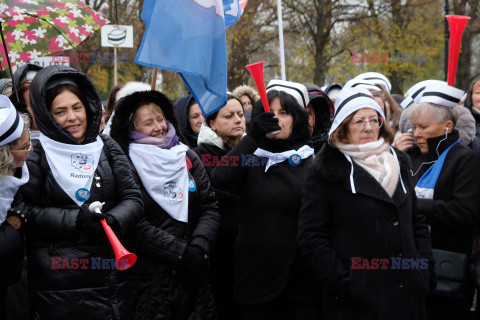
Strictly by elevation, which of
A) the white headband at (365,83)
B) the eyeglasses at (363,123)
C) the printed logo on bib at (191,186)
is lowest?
the printed logo on bib at (191,186)

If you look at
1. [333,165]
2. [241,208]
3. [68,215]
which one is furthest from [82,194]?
[333,165]

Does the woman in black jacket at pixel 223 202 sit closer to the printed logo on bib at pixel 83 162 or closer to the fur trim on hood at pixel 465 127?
the printed logo on bib at pixel 83 162

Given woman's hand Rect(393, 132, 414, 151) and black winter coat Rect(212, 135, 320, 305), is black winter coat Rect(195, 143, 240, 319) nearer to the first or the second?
black winter coat Rect(212, 135, 320, 305)

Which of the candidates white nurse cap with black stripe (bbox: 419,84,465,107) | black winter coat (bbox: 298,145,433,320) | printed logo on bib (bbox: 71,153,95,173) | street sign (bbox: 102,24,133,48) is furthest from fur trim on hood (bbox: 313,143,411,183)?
street sign (bbox: 102,24,133,48)

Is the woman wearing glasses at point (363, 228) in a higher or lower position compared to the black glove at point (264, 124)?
lower

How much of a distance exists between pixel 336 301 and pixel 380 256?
0.35 metres

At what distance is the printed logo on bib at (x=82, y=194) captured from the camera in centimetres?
301

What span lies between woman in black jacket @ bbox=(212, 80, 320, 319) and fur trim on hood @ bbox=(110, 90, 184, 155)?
67 cm

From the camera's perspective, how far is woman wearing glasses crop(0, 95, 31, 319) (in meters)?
2.81

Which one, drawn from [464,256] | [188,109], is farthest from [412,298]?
[188,109]

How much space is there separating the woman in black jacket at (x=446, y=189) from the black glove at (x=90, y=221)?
214 cm

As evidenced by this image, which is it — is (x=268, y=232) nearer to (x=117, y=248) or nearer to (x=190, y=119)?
(x=117, y=248)

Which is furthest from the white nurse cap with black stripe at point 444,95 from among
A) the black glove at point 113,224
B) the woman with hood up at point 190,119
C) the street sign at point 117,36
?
the street sign at point 117,36

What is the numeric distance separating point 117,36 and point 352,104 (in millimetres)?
5270
